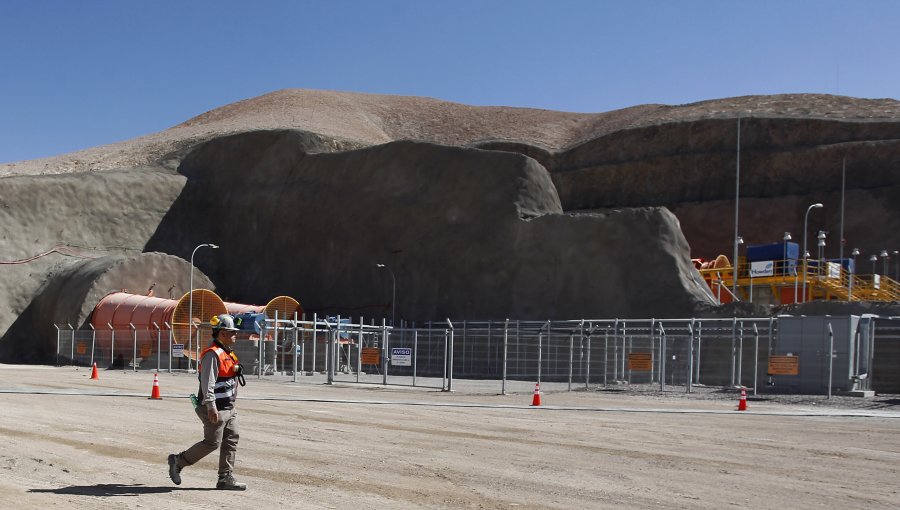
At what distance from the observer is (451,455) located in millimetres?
13375

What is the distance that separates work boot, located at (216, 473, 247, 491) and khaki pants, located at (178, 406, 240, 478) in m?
0.04

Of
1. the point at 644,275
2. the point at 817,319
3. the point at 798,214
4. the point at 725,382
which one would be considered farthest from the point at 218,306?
the point at 798,214

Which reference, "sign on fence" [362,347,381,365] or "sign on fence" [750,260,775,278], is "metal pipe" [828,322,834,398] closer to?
"sign on fence" [362,347,381,365]

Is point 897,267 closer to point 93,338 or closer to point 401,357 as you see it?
point 401,357

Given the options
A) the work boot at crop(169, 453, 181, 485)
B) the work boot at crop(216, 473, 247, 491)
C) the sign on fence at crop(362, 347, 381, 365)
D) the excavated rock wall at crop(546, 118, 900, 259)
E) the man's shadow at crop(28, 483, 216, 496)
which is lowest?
the sign on fence at crop(362, 347, 381, 365)

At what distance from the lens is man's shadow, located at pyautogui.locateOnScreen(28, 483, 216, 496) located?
9613 mm

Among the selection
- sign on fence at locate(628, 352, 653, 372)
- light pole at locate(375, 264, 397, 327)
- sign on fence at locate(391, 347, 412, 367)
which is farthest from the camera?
light pole at locate(375, 264, 397, 327)

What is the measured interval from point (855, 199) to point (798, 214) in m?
4.45

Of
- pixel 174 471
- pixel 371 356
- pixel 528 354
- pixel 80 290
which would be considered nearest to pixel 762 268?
Result: pixel 528 354

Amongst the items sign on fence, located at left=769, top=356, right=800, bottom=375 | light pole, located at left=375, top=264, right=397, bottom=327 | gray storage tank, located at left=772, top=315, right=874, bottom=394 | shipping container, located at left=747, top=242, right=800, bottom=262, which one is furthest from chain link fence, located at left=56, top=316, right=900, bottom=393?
shipping container, located at left=747, top=242, right=800, bottom=262

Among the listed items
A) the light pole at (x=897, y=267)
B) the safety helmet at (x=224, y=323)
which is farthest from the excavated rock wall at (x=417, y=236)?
the safety helmet at (x=224, y=323)

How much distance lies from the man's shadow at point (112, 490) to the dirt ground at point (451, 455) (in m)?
0.02

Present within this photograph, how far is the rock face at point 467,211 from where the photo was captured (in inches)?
2040

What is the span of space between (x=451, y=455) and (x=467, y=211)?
45118 mm
